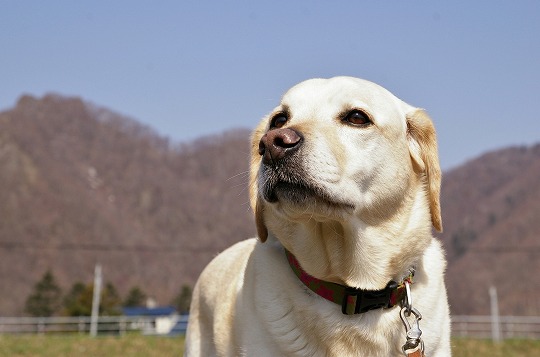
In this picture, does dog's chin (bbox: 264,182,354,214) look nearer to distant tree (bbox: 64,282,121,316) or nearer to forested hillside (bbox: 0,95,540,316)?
distant tree (bbox: 64,282,121,316)

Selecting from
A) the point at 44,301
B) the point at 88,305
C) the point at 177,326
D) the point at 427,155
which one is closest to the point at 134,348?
the point at 427,155

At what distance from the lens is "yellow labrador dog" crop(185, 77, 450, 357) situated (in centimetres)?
343

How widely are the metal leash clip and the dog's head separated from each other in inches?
18.0

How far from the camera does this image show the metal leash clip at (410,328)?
3.57 m

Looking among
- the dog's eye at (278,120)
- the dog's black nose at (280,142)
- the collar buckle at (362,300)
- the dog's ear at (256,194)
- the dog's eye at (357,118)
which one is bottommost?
the collar buckle at (362,300)

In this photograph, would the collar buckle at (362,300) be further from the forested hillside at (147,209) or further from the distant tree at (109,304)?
the forested hillside at (147,209)

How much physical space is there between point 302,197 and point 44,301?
4539 cm

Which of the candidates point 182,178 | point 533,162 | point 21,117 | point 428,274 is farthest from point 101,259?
point 428,274

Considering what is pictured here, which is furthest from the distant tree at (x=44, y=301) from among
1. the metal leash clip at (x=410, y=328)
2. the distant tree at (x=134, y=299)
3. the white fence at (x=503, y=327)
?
the metal leash clip at (x=410, y=328)

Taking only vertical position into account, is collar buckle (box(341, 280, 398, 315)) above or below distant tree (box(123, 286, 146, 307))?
above

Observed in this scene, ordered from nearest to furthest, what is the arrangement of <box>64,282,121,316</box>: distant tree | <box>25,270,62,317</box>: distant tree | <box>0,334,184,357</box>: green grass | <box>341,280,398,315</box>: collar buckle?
<box>341,280,398,315</box>: collar buckle
<box>0,334,184,357</box>: green grass
<box>64,282,121,316</box>: distant tree
<box>25,270,62,317</box>: distant tree

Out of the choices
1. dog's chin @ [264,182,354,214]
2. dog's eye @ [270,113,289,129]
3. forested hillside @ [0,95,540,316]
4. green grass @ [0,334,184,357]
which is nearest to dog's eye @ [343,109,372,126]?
dog's eye @ [270,113,289,129]

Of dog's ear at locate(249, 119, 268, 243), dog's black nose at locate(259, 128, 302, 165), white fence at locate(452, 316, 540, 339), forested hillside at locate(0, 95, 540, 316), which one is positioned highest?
dog's black nose at locate(259, 128, 302, 165)

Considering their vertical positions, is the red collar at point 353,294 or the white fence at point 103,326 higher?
the red collar at point 353,294
